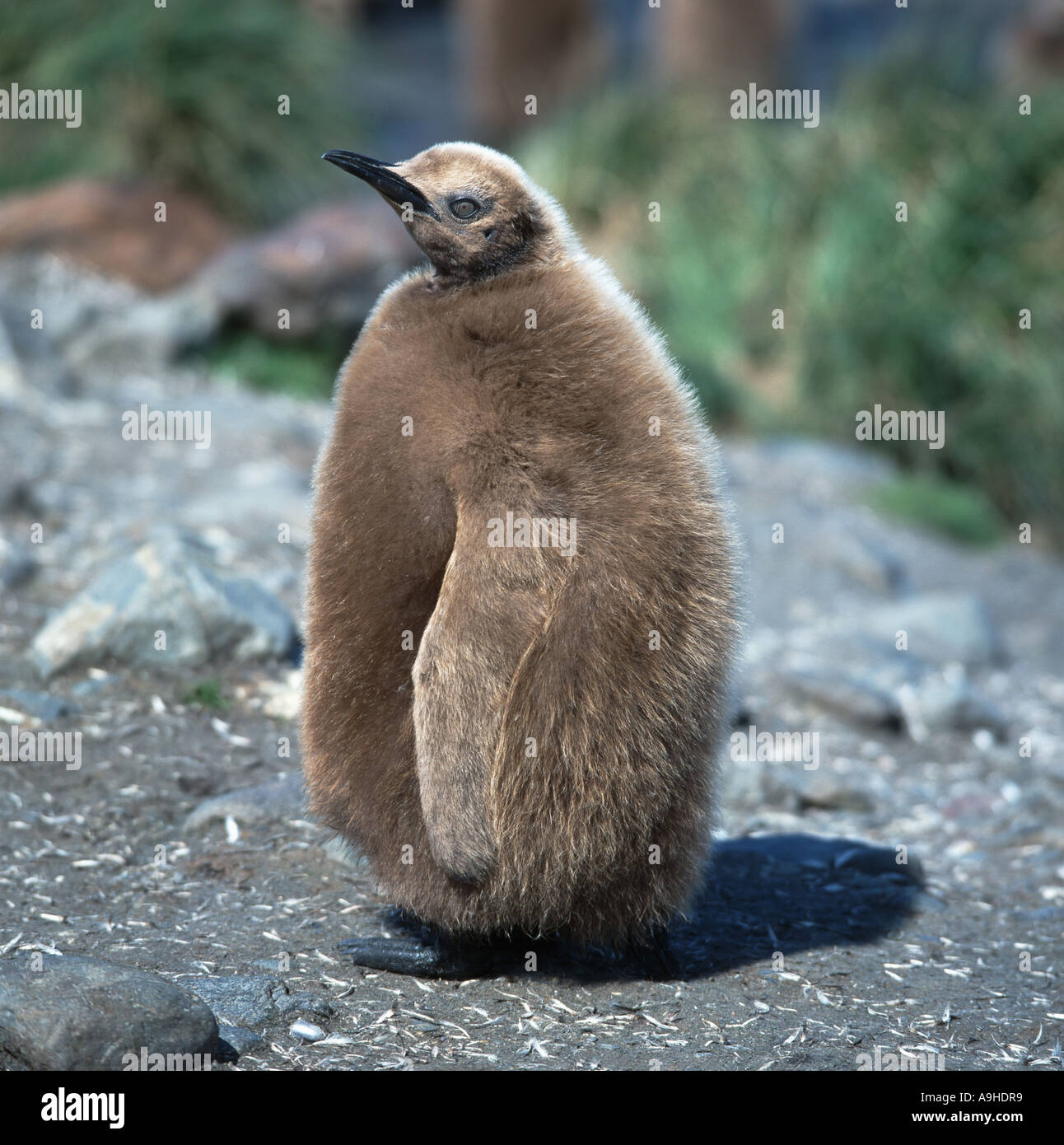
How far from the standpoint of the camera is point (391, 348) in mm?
3557

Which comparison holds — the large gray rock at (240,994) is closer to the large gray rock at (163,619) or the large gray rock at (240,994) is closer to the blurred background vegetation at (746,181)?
the large gray rock at (163,619)

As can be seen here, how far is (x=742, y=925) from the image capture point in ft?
14.2

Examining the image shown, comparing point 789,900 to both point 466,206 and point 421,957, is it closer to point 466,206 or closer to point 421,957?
point 421,957

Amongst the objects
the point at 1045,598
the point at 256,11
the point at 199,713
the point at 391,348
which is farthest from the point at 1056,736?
the point at 256,11

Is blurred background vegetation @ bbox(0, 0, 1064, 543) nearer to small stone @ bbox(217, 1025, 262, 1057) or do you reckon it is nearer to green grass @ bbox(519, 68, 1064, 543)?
green grass @ bbox(519, 68, 1064, 543)

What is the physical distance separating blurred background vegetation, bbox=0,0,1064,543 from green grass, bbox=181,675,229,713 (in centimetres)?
520

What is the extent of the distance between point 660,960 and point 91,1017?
155 cm

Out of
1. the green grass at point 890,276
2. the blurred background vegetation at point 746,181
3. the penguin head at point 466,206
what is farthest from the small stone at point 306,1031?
the green grass at point 890,276

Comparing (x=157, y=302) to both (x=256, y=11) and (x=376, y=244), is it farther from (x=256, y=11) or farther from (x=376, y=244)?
(x=256, y=11)

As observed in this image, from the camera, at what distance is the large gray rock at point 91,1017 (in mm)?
3025

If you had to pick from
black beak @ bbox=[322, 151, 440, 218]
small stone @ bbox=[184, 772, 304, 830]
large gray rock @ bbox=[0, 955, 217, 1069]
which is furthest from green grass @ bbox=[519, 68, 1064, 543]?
large gray rock @ bbox=[0, 955, 217, 1069]

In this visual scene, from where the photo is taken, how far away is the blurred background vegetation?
35.5ft

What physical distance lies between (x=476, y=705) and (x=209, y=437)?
543cm

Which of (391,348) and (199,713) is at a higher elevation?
(391,348)
